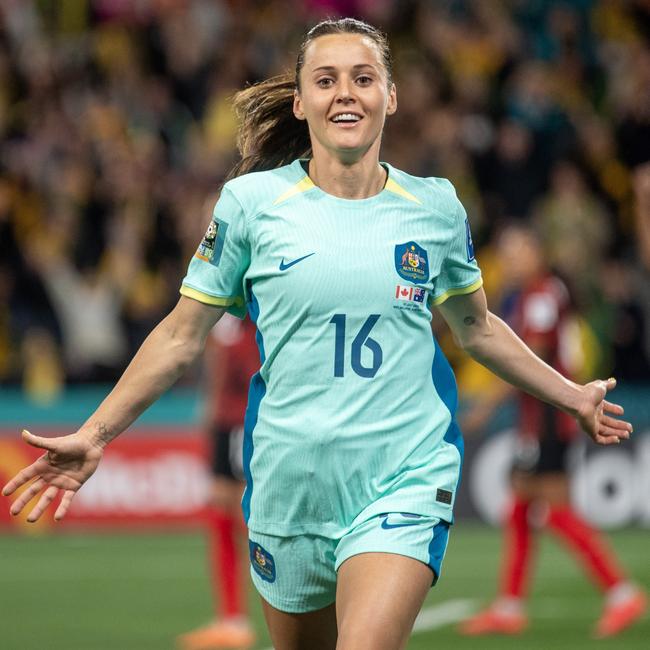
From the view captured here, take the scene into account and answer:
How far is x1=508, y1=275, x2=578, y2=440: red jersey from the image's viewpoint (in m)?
9.56

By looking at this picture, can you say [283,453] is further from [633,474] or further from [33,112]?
[33,112]

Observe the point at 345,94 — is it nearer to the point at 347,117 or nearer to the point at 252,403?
the point at 347,117

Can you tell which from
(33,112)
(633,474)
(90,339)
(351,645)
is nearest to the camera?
(351,645)

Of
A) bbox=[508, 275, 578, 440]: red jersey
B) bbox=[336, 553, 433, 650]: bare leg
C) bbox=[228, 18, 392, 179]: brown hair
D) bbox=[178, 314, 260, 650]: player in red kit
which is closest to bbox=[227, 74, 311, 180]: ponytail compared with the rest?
bbox=[228, 18, 392, 179]: brown hair

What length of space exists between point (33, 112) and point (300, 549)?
12626 millimetres

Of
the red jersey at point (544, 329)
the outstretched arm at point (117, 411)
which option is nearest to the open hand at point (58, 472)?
the outstretched arm at point (117, 411)

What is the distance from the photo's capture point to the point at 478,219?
1535 cm

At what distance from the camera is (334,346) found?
176 inches

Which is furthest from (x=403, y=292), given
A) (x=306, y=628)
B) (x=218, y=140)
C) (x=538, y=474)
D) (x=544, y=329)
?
(x=218, y=140)

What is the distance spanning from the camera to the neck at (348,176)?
4656 mm

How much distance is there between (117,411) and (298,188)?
88cm

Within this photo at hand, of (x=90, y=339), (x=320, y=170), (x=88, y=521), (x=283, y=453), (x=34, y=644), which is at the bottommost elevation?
(x=88, y=521)

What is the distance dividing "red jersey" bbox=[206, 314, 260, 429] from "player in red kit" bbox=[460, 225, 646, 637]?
1.50 m

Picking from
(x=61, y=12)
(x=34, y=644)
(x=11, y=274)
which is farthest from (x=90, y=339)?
(x=34, y=644)
